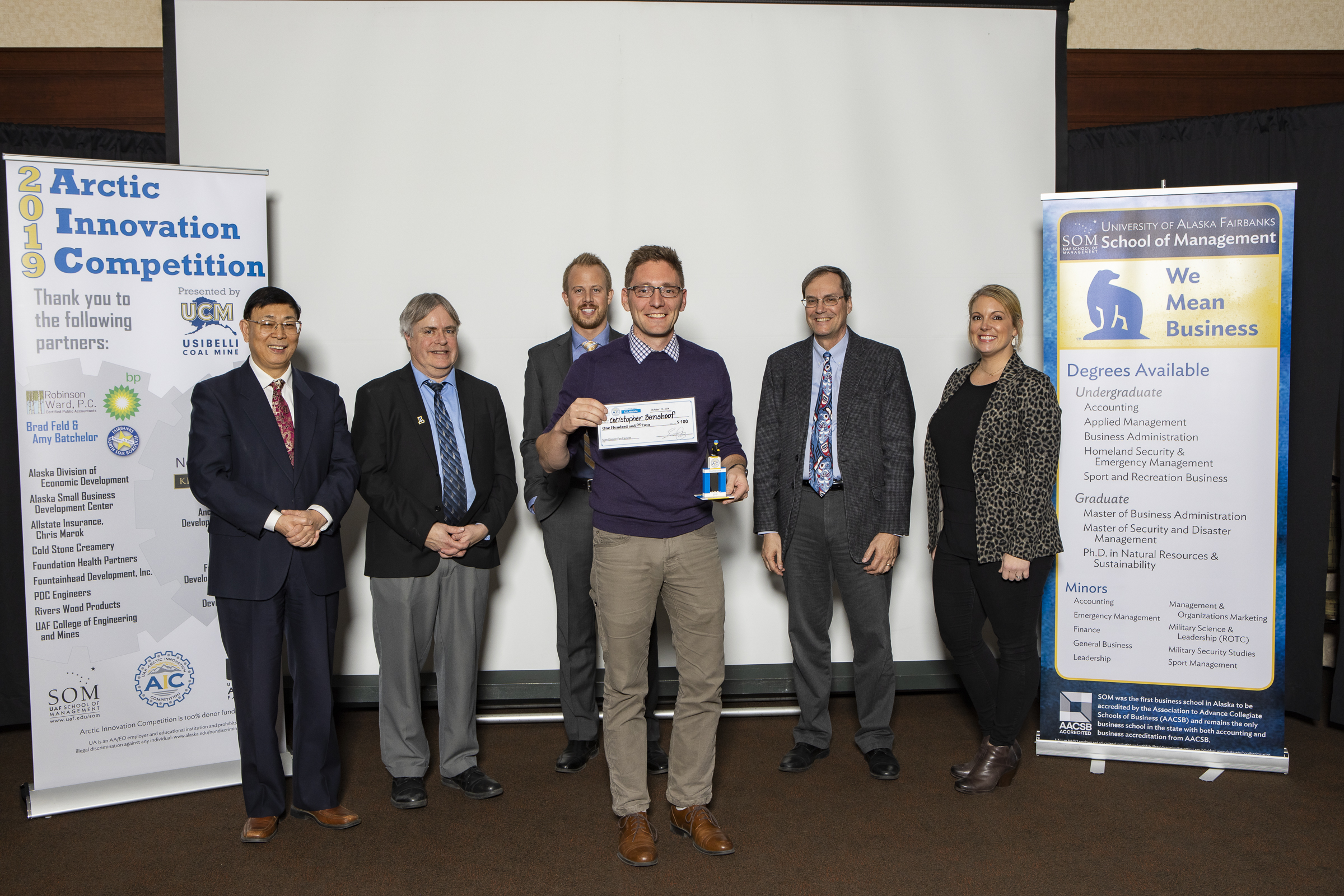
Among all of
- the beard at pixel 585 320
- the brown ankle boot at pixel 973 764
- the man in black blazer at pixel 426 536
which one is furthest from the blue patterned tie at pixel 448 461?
the brown ankle boot at pixel 973 764

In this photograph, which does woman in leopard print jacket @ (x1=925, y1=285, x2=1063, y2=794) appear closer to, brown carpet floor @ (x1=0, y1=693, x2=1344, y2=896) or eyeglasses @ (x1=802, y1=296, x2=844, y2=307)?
brown carpet floor @ (x1=0, y1=693, x2=1344, y2=896)

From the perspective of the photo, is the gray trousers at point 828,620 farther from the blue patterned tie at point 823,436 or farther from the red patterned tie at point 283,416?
the red patterned tie at point 283,416

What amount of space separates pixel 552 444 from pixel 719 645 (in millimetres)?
785

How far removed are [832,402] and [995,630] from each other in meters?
1.00

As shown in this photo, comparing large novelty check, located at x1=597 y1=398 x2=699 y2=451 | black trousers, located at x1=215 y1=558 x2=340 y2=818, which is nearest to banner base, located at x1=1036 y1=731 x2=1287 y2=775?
large novelty check, located at x1=597 y1=398 x2=699 y2=451

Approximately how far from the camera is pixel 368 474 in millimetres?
2779

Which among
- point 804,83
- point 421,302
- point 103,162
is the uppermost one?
point 804,83

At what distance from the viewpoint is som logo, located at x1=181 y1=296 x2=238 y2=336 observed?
2.95 meters

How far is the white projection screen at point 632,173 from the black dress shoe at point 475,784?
2.88 ft

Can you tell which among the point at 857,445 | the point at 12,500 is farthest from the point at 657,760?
the point at 12,500

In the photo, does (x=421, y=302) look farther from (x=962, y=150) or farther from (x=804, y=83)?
(x=962, y=150)

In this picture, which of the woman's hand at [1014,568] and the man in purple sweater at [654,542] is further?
the woman's hand at [1014,568]

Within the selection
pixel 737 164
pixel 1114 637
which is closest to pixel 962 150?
pixel 737 164

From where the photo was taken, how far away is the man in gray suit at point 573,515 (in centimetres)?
308
